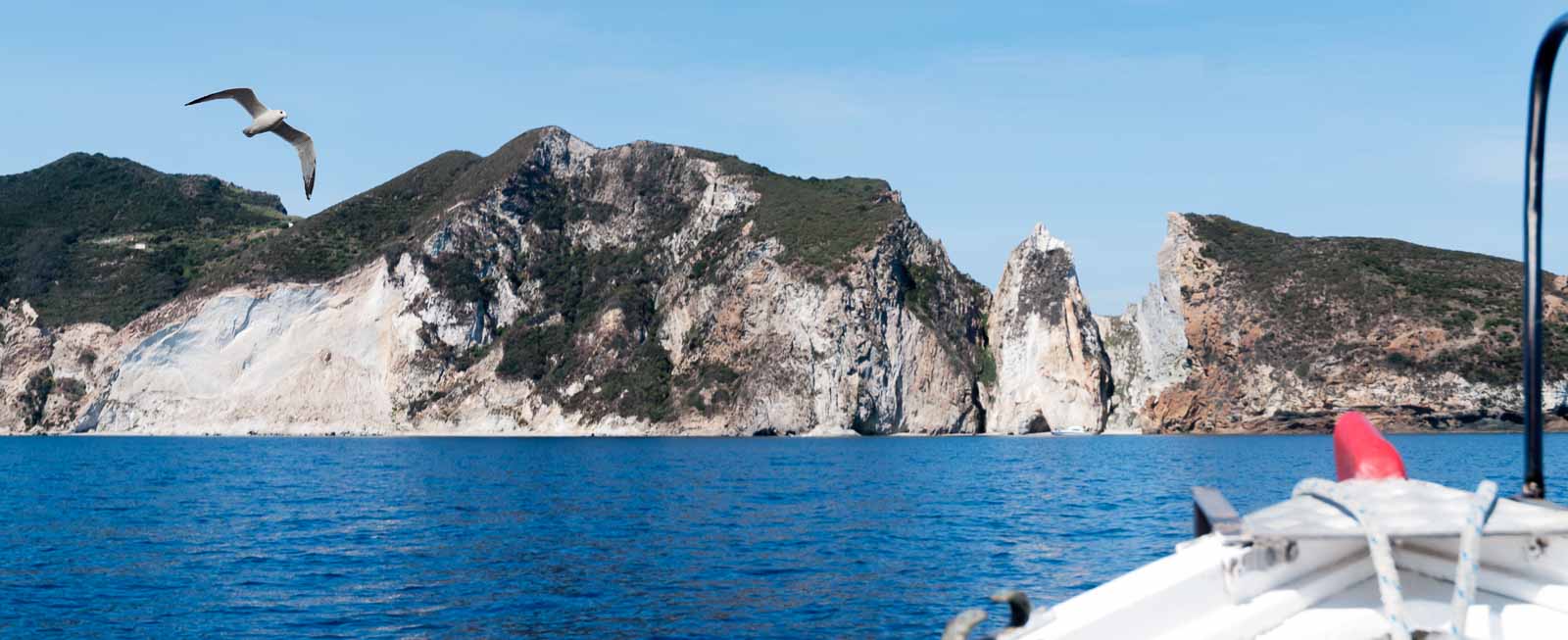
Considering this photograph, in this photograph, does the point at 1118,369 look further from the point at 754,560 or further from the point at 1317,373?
the point at 754,560

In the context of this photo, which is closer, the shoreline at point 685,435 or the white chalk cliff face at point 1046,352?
the shoreline at point 685,435

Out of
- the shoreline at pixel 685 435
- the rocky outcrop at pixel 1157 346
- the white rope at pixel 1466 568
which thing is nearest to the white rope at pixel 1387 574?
the white rope at pixel 1466 568

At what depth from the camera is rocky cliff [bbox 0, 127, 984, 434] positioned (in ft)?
434

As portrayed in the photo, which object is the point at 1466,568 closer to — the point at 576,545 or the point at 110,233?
the point at 576,545

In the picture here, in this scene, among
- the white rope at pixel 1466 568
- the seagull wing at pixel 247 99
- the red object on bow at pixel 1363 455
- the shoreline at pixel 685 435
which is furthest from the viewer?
the shoreline at pixel 685 435

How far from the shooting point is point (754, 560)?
2603cm

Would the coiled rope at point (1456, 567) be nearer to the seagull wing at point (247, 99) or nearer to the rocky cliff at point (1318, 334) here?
the seagull wing at point (247, 99)

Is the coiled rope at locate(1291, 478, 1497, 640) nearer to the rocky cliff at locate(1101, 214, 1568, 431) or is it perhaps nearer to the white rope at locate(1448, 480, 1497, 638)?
the white rope at locate(1448, 480, 1497, 638)

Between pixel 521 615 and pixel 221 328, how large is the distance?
127m

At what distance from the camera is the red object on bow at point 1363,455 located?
6074 mm

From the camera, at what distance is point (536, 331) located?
151m

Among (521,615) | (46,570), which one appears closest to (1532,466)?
(521,615)

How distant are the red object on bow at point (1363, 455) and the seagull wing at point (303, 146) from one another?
690 inches

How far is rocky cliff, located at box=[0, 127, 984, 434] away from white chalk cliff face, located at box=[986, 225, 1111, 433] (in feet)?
16.1
